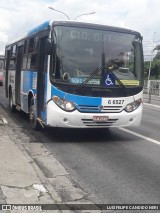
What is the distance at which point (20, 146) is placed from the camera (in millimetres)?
9508

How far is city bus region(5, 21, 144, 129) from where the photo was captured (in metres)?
10.3

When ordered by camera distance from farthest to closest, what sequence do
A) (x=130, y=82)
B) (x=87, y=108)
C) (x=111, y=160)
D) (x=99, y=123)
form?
(x=130, y=82) → (x=99, y=123) → (x=87, y=108) → (x=111, y=160)

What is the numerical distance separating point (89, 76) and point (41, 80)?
1.48m

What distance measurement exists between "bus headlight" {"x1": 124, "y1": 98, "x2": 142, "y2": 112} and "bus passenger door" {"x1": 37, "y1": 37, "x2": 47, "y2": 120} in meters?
2.10

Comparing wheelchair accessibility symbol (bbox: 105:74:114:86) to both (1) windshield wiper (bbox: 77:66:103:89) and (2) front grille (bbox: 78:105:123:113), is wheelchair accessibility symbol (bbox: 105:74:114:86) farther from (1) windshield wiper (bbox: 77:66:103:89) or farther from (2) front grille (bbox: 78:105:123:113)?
(2) front grille (bbox: 78:105:123:113)

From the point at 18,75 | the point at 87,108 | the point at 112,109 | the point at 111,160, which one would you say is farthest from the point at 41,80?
the point at 18,75

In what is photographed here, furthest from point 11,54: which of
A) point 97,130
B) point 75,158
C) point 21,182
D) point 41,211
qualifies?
point 41,211

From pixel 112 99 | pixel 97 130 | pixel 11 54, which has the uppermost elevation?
pixel 11 54

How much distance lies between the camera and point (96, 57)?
1055cm

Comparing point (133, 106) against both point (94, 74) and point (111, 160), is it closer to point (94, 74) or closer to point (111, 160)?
point (94, 74)

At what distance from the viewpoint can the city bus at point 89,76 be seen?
Answer: 33.7 feet

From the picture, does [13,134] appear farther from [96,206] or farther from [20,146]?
[96,206]

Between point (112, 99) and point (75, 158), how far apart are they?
235cm

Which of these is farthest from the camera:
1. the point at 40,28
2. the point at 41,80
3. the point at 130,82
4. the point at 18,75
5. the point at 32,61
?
the point at 18,75
